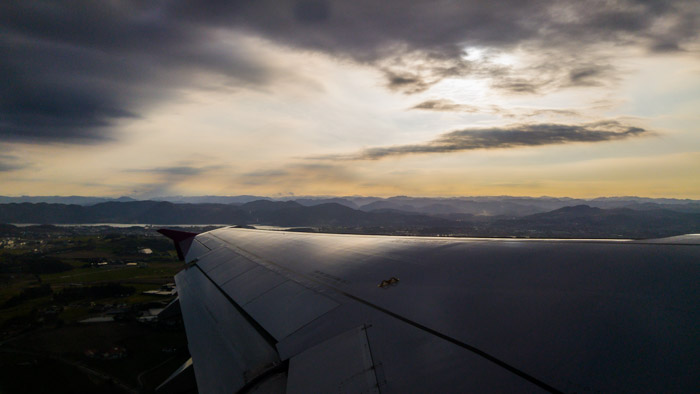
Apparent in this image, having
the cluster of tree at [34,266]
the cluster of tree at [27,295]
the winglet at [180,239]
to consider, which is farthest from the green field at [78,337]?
the winglet at [180,239]

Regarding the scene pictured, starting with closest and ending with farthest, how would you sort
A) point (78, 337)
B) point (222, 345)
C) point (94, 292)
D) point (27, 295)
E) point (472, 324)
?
point (472, 324)
point (222, 345)
point (78, 337)
point (27, 295)
point (94, 292)

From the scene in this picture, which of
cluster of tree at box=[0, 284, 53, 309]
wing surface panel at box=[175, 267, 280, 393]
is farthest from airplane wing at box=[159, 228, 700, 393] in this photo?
cluster of tree at box=[0, 284, 53, 309]

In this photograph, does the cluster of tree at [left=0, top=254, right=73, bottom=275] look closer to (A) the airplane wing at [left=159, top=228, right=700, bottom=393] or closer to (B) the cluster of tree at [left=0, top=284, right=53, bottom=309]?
(B) the cluster of tree at [left=0, top=284, right=53, bottom=309]

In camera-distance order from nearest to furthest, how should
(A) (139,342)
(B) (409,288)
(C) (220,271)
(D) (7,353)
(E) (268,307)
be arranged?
(B) (409,288) → (E) (268,307) → (C) (220,271) → (D) (7,353) → (A) (139,342)

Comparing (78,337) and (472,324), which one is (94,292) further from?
(472,324)

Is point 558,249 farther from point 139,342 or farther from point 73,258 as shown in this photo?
point 73,258

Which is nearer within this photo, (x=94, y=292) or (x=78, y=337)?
(x=78, y=337)

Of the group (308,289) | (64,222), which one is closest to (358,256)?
(308,289)

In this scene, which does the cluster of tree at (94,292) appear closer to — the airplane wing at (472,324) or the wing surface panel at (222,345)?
the wing surface panel at (222,345)

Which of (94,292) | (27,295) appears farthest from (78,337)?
(27,295)
